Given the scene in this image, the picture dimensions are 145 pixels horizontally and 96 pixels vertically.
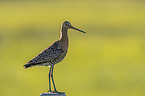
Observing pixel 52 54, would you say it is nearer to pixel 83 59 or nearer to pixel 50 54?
pixel 50 54

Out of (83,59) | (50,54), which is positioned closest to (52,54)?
(50,54)

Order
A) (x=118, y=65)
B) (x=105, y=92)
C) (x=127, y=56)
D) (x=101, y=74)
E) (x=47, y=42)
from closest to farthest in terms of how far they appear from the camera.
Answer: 1. (x=105, y=92)
2. (x=101, y=74)
3. (x=118, y=65)
4. (x=127, y=56)
5. (x=47, y=42)

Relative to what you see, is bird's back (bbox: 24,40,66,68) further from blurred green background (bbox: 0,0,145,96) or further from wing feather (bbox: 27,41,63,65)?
blurred green background (bbox: 0,0,145,96)

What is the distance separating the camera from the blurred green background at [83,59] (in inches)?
821

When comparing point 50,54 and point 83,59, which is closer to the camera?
point 50,54

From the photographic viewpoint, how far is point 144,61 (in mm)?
26844

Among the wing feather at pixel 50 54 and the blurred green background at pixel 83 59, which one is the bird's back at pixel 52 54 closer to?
the wing feather at pixel 50 54

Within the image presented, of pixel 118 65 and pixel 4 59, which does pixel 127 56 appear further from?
pixel 4 59

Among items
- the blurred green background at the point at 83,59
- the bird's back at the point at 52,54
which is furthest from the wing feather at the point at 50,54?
the blurred green background at the point at 83,59

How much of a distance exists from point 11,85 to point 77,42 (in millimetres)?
14628

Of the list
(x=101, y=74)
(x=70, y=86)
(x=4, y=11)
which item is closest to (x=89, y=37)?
(x=101, y=74)

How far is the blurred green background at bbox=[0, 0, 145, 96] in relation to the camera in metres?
20.9

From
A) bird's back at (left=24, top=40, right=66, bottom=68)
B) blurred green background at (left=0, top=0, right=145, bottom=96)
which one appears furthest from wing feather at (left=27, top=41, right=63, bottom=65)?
blurred green background at (left=0, top=0, right=145, bottom=96)

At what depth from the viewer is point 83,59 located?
28891 mm
